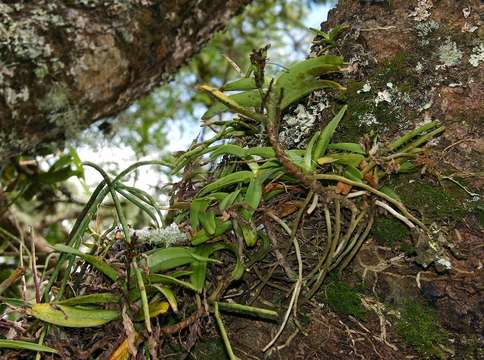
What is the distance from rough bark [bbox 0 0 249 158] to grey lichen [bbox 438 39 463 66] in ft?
2.15

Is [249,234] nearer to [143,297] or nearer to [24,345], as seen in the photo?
[143,297]

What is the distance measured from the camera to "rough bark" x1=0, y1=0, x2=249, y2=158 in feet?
3.38

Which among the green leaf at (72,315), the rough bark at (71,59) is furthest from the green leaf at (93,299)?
the rough bark at (71,59)

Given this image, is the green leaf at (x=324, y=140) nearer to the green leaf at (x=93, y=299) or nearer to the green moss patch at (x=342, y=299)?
the green moss patch at (x=342, y=299)

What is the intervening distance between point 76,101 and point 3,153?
169 mm

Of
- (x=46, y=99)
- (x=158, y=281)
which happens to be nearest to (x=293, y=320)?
(x=158, y=281)

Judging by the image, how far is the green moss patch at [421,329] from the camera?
62 centimetres

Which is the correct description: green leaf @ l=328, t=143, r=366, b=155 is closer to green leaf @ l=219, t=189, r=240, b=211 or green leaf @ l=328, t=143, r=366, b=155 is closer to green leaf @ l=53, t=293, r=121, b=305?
green leaf @ l=219, t=189, r=240, b=211

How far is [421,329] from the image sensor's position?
63 centimetres

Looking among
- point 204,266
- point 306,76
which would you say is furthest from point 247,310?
point 306,76

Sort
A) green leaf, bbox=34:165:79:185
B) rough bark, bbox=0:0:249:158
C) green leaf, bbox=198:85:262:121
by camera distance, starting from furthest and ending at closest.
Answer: green leaf, bbox=34:165:79:185 < rough bark, bbox=0:0:249:158 < green leaf, bbox=198:85:262:121

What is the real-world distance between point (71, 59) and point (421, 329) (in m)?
0.79

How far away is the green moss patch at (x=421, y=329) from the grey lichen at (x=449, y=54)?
1.01ft

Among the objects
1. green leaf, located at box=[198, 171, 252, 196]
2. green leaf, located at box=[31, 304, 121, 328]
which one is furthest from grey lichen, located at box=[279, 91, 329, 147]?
green leaf, located at box=[31, 304, 121, 328]
